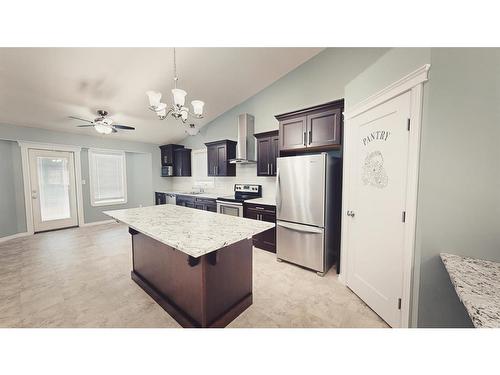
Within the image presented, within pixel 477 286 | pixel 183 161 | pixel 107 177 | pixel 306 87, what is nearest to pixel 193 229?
pixel 477 286

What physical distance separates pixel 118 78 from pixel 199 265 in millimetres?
2985

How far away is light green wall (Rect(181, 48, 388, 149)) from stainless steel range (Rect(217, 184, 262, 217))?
1.25 m

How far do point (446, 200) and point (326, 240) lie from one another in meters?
1.40

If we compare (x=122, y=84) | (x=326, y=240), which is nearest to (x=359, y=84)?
(x=326, y=240)

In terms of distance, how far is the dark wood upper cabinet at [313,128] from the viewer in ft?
8.11

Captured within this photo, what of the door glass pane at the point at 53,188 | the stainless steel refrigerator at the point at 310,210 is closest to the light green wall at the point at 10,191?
the door glass pane at the point at 53,188

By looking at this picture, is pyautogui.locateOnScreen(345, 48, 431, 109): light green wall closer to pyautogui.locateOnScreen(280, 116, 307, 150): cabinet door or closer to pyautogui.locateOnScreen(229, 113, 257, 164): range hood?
pyautogui.locateOnScreen(280, 116, 307, 150): cabinet door

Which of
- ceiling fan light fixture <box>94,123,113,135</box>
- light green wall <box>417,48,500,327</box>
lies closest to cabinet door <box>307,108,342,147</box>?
light green wall <box>417,48,500,327</box>

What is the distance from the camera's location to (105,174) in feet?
17.1

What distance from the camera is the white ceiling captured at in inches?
89.5

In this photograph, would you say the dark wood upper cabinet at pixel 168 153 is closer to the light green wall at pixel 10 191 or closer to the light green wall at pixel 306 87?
the light green wall at pixel 306 87

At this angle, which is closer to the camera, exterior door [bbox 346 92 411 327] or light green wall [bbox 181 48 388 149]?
exterior door [bbox 346 92 411 327]

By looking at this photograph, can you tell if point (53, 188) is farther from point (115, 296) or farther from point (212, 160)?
point (115, 296)
